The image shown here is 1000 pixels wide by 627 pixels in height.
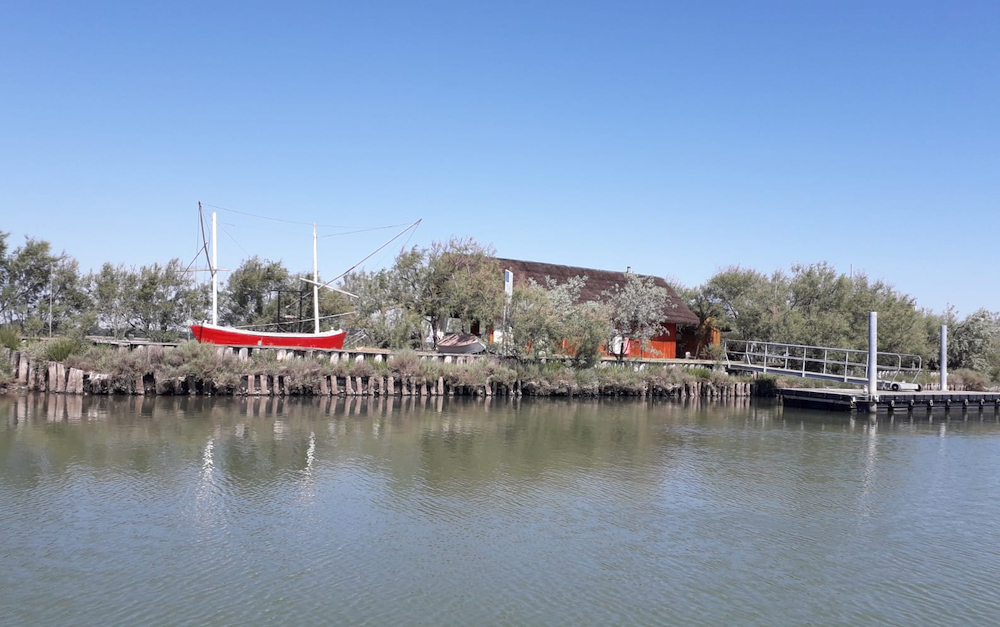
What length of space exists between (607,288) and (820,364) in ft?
43.8

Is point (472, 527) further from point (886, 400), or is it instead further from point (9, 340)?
point (886, 400)

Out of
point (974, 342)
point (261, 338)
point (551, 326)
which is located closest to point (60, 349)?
point (261, 338)

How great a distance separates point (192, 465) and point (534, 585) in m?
9.67

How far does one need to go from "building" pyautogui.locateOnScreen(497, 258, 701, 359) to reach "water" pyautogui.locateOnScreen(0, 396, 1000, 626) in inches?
794

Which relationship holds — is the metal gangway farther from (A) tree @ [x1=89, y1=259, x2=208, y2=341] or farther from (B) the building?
(A) tree @ [x1=89, y1=259, x2=208, y2=341]

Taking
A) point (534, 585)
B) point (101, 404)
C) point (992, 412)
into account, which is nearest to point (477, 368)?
point (101, 404)

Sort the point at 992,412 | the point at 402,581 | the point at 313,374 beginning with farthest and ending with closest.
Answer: the point at 992,412, the point at 313,374, the point at 402,581

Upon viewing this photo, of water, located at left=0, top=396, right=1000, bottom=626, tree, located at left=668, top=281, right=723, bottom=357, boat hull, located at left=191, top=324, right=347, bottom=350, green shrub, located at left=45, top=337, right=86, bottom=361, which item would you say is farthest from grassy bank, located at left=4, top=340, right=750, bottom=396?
tree, located at left=668, top=281, right=723, bottom=357

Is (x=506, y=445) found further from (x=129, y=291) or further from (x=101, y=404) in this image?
(x=129, y=291)

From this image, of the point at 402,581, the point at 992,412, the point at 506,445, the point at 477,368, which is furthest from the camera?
the point at 992,412

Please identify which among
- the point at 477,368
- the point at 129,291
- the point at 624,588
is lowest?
the point at 624,588

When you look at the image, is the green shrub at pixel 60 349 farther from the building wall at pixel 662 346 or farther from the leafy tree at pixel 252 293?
the building wall at pixel 662 346

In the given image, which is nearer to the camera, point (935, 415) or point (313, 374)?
point (313, 374)

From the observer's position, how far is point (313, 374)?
98.8ft
